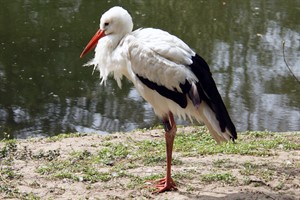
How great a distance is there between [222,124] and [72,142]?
7.36 ft

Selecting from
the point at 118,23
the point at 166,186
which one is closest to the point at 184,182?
the point at 166,186

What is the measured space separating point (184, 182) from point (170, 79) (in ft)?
3.00

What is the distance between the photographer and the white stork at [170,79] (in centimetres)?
499

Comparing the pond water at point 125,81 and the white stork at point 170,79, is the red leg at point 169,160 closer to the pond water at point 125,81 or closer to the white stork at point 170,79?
the white stork at point 170,79

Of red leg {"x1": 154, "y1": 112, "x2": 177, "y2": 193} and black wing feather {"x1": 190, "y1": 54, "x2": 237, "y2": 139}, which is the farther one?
red leg {"x1": 154, "y1": 112, "x2": 177, "y2": 193}

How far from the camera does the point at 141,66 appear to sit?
5.08m

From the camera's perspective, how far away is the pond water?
9312mm

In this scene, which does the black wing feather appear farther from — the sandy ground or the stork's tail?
the sandy ground

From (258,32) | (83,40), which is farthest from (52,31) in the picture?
(258,32)

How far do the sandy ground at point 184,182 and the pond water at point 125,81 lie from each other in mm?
2413

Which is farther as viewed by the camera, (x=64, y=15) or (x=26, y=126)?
(x=64, y=15)

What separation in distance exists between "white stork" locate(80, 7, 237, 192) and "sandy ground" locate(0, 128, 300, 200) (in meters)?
0.23

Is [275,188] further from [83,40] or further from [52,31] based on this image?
[52,31]

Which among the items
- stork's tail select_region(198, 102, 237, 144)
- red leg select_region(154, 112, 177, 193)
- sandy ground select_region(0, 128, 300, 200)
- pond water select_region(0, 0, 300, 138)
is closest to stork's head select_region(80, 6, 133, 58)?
red leg select_region(154, 112, 177, 193)
